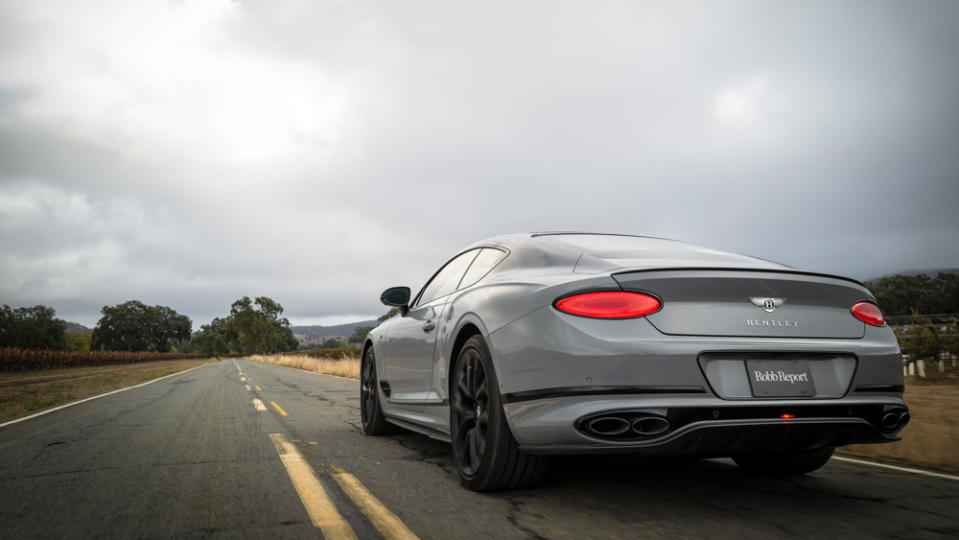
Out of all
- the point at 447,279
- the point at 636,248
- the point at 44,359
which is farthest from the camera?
the point at 44,359

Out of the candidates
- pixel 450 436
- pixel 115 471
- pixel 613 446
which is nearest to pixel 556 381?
pixel 613 446

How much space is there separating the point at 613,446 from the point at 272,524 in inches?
60.1

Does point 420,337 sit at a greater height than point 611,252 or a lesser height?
lesser

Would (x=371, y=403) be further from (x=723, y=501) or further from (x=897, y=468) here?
(x=897, y=468)

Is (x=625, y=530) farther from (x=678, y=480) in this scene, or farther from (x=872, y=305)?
(x=872, y=305)

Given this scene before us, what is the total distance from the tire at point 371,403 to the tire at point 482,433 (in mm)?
2129

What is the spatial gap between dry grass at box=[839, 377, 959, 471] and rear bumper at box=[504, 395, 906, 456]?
6.00 feet

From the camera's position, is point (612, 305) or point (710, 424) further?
point (612, 305)

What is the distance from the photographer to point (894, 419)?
277 cm

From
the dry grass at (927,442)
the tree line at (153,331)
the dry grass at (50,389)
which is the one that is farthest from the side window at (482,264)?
the tree line at (153,331)

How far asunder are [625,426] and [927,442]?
3.09m

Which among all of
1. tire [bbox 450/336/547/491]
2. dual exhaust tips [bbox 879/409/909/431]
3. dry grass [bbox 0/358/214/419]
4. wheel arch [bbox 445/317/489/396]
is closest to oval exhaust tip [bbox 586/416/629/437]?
tire [bbox 450/336/547/491]

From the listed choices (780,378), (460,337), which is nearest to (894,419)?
(780,378)

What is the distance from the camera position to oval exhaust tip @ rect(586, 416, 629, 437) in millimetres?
2486
